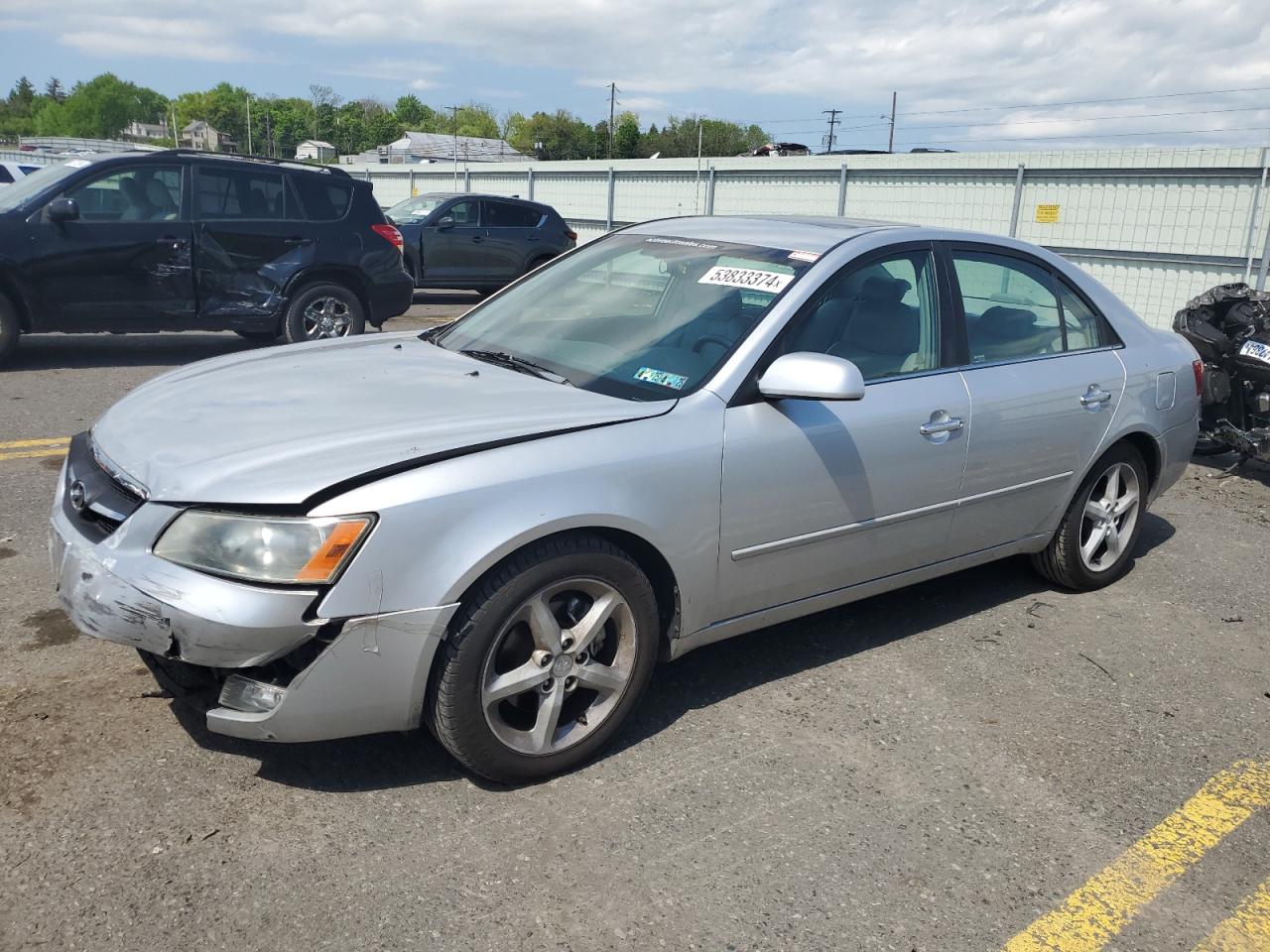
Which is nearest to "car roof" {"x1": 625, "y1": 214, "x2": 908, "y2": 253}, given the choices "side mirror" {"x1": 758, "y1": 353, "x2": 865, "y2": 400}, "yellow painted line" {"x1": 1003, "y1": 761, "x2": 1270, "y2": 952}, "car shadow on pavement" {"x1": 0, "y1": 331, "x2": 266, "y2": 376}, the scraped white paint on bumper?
"side mirror" {"x1": 758, "y1": 353, "x2": 865, "y2": 400}

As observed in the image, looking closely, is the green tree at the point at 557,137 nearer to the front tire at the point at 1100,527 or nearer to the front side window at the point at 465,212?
the front side window at the point at 465,212

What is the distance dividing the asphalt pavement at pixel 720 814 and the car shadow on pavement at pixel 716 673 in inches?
0.5

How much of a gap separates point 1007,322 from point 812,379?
1.49 meters

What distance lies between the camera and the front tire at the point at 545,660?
2.81 metres

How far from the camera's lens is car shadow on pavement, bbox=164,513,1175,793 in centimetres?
305

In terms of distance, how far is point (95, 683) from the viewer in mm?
3432

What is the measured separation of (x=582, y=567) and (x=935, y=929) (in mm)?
1266

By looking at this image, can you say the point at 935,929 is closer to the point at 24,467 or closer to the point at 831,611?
the point at 831,611

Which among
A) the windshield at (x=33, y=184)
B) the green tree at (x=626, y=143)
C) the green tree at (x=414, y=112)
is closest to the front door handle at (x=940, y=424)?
the windshield at (x=33, y=184)

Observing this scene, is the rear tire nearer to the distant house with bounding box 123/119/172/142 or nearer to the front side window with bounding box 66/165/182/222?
the front side window with bounding box 66/165/182/222

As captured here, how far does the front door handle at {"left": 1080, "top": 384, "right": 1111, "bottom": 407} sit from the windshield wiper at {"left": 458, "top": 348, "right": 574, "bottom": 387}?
2.32 metres

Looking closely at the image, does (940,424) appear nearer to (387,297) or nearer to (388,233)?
(387,297)

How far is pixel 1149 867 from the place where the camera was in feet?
9.46

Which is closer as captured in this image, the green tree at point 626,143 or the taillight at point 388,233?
the taillight at point 388,233
